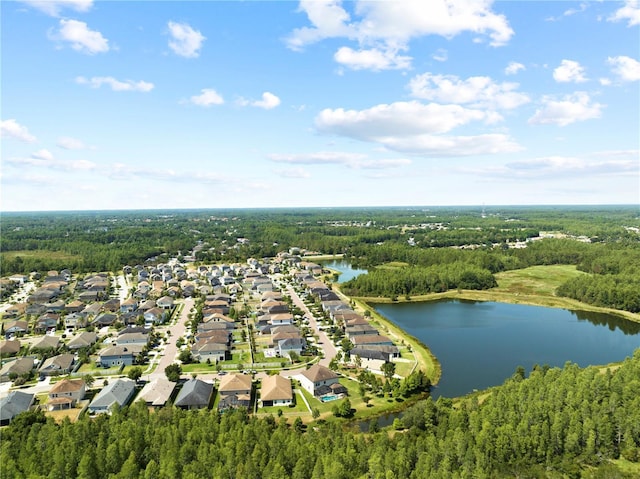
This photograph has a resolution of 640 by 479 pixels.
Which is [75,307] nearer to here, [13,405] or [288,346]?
[13,405]

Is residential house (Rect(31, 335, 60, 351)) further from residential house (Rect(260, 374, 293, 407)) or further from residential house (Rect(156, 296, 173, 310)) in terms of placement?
residential house (Rect(260, 374, 293, 407))

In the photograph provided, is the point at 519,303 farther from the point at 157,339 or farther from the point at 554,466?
the point at 157,339

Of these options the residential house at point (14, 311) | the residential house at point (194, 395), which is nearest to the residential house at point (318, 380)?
the residential house at point (194, 395)

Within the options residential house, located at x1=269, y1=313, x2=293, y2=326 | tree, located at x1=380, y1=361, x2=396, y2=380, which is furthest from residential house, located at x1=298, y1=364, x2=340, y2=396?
residential house, located at x1=269, y1=313, x2=293, y2=326

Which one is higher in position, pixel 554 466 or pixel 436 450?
pixel 436 450

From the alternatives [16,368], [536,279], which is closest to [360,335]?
[16,368]

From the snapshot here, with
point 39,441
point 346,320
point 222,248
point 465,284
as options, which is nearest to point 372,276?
point 465,284

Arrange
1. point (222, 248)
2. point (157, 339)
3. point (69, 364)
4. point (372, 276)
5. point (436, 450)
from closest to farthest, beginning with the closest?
point (436, 450) → point (69, 364) → point (157, 339) → point (372, 276) → point (222, 248)

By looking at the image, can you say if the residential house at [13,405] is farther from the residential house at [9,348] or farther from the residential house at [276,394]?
the residential house at [276,394]
